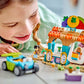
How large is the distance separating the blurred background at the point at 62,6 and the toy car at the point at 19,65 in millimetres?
549

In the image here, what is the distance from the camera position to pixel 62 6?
55.7 inches

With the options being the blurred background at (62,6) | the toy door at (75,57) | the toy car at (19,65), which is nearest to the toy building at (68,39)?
the toy door at (75,57)

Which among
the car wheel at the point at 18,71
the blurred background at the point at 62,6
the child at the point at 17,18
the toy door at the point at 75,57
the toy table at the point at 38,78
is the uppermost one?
the blurred background at the point at 62,6

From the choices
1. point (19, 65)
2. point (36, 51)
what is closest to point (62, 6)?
point (36, 51)

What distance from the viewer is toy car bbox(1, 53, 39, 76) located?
2.68 ft

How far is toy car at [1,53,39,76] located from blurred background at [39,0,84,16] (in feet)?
1.80

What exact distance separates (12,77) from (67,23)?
329 millimetres

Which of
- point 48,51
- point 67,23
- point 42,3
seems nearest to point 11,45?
point 48,51

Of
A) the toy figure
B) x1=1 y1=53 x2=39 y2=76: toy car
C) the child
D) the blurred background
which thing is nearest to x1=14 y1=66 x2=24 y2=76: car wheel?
x1=1 y1=53 x2=39 y2=76: toy car

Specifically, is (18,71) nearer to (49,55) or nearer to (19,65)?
(19,65)

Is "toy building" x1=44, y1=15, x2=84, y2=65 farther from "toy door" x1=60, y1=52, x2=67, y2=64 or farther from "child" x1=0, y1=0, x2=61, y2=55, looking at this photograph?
"child" x1=0, y1=0, x2=61, y2=55

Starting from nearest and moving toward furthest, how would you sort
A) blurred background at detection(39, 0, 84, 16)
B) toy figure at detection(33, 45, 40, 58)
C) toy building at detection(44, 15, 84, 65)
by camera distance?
toy building at detection(44, 15, 84, 65) < toy figure at detection(33, 45, 40, 58) < blurred background at detection(39, 0, 84, 16)

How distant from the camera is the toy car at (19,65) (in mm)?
817

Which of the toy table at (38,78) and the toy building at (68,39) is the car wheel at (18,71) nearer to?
the toy table at (38,78)
